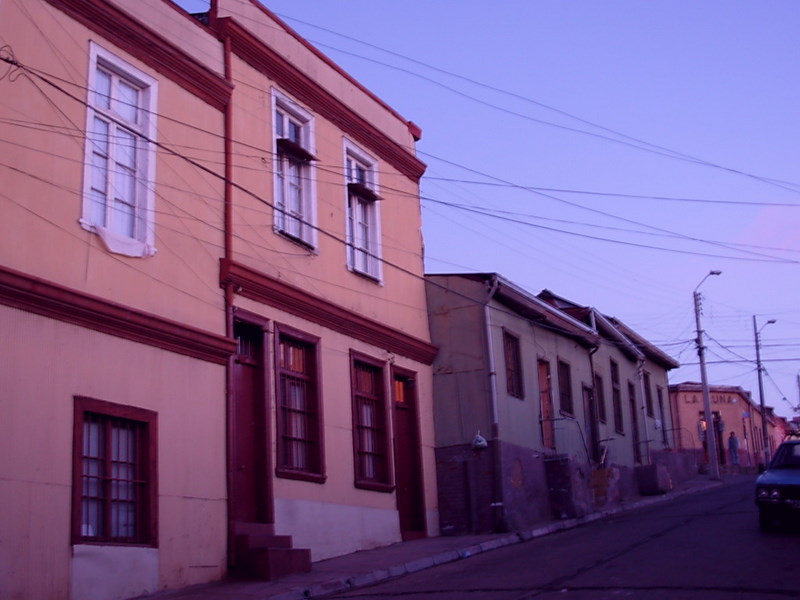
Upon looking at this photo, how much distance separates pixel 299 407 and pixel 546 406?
9.06m

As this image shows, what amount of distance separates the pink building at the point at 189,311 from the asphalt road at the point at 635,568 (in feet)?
7.70

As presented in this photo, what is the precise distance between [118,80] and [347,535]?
25.5ft

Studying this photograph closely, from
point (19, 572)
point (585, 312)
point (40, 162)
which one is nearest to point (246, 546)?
point (19, 572)

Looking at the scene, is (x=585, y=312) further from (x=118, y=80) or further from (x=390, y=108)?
(x=118, y=80)

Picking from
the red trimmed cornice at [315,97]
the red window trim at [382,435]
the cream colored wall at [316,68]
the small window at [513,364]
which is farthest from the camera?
the small window at [513,364]

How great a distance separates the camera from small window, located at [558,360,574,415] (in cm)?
2583

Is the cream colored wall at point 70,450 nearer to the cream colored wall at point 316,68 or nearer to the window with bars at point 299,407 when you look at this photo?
the window with bars at point 299,407

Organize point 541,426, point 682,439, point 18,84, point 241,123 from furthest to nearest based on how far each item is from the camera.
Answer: point 682,439 → point 541,426 → point 241,123 → point 18,84

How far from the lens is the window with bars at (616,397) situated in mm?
30797

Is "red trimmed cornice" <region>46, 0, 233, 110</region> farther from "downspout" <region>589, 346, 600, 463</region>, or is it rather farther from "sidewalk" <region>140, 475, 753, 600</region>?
"downspout" <region>589, 346, 600, 463</region>

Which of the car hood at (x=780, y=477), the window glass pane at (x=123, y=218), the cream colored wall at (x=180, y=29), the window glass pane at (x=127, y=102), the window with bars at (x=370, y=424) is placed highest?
the cream colored wall at (x=180, y=29)

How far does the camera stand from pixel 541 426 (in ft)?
77.0

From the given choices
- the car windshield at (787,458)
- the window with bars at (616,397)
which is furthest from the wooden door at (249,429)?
the window with bars at (616,397)

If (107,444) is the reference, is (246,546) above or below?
below
